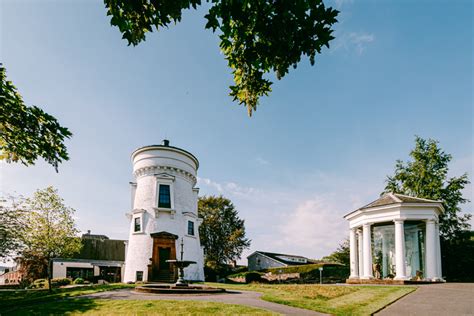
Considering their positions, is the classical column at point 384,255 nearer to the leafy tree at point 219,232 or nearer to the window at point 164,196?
the window at point 164,196

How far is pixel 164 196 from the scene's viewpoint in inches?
1099

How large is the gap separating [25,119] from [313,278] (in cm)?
3054

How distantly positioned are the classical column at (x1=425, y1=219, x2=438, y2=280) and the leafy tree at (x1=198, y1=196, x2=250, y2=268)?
2699 cm

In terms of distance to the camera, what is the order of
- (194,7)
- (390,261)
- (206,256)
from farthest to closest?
(206,256), (390,261), (194,7)

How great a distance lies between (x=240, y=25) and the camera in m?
5.17

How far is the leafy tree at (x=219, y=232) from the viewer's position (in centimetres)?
4578

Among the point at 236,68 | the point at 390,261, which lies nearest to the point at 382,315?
the point at 236,68

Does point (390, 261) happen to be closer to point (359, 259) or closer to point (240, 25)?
point (359, 259)

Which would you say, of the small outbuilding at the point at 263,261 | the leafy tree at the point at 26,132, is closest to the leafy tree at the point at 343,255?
the small outbuilding at the point at 263,261

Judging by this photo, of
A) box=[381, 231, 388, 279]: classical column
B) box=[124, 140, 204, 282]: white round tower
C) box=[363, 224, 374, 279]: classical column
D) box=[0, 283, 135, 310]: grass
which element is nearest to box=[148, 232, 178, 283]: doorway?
box=[124, 140, 204, 282]: white round tower

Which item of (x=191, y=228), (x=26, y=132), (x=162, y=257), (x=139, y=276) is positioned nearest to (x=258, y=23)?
(x=26, y=132)

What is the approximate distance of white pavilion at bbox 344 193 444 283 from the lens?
22.0 metres

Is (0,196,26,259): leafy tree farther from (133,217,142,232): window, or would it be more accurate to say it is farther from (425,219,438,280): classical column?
(425,219,438,280): classical column

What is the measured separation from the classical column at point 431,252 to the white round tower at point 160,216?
17802 mm
